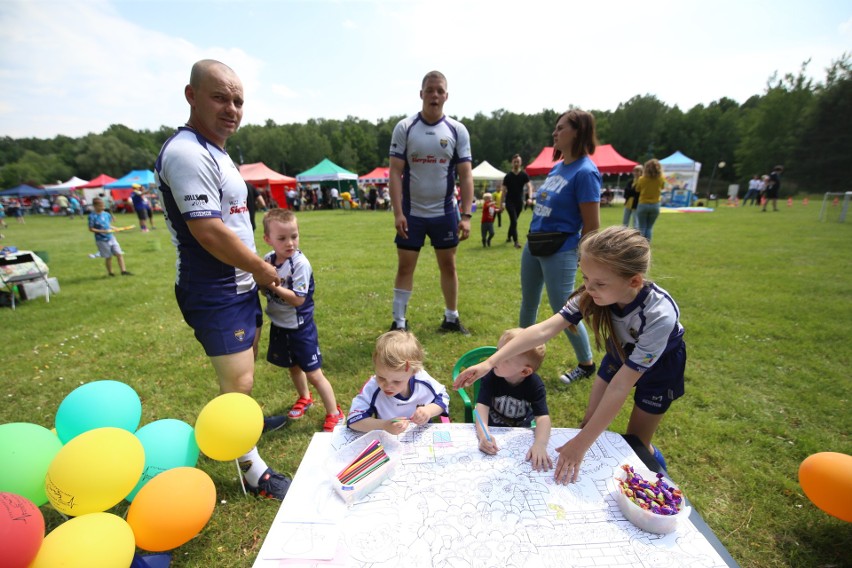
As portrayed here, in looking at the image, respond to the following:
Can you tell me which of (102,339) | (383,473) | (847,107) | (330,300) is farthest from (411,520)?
(847,107)

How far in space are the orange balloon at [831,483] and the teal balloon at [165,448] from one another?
3.15m

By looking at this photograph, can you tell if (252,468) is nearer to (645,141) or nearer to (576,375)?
(576,375)

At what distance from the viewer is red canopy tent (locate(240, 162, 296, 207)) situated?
2447 centimetres

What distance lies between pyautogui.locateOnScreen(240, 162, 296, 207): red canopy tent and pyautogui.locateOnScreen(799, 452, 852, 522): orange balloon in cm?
2657

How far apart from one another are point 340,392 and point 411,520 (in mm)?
1998

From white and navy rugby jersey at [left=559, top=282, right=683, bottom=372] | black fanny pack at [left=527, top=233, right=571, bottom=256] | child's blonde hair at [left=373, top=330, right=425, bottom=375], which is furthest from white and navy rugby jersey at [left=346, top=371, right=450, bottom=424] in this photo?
black fanny pack at [left=527, top=233, right=571, bottom=256]

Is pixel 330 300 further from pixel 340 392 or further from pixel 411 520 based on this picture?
pixel 411 520

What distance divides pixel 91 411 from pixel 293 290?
1.22 m

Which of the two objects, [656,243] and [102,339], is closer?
[102,339]

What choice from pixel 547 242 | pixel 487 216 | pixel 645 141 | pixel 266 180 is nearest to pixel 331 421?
pixel 547 242

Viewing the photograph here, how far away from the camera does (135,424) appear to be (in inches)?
88.7

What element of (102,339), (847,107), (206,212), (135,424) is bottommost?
(102,339)

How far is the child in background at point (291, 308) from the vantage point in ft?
8.05

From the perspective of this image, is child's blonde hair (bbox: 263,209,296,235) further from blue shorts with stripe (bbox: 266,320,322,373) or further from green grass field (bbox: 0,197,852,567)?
green grass field (bbox: 0,197,852,567)
